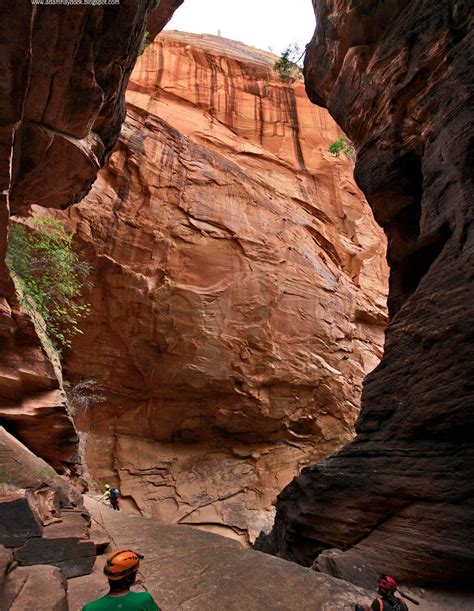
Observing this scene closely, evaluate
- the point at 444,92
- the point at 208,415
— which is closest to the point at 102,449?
the point at 208,415

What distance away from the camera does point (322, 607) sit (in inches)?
187

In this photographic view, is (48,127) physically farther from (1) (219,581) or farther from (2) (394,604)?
(2) (394,604)

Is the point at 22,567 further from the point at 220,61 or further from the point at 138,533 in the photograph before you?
the point at 220,61

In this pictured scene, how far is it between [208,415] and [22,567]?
13.8m

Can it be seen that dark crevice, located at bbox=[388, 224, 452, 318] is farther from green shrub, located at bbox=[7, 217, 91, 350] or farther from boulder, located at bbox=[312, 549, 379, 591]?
green shrub, located at bbox=[7, 217, 91, 350]

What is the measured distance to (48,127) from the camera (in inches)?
271

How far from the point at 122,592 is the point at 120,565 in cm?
14

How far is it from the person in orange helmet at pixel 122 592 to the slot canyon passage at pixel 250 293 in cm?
216

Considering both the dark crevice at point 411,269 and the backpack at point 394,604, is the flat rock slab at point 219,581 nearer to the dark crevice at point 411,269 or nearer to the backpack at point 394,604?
the backpack at point 394,604

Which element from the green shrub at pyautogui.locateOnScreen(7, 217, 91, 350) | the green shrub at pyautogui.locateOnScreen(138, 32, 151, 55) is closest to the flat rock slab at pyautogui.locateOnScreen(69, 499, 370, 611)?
the green shrub at pyautogui.locateOnScreen(7, 217, 91, 350)

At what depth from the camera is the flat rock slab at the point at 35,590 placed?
3.74m

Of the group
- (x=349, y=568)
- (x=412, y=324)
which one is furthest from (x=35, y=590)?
(x=412, y=324)

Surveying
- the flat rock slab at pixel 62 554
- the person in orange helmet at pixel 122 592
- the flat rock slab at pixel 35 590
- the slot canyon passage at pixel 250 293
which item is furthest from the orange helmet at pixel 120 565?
the flat rock slab at pixel 62 554

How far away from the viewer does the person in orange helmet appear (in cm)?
217
